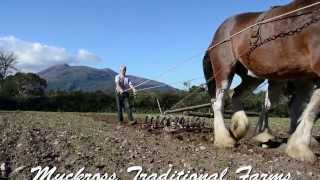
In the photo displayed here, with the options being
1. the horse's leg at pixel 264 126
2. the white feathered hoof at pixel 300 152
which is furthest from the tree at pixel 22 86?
the white feathered hoof at pixel 300 152

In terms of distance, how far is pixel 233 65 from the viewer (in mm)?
10586

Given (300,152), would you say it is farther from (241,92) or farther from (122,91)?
(122,91)

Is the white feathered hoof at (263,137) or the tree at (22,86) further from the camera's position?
the tree at (22,86)

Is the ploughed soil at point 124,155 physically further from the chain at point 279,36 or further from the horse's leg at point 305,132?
the chain at point 279,36

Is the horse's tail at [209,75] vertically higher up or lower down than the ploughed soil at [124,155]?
higher up

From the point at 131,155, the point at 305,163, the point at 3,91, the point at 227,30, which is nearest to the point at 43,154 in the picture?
the point at 131,155

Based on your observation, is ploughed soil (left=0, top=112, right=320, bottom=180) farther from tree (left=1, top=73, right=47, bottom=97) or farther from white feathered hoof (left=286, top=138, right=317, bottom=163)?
tree (left=1, top=73, right=47, bottom=97)

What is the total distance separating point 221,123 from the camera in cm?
1057

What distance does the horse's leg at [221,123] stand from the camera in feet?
33.2

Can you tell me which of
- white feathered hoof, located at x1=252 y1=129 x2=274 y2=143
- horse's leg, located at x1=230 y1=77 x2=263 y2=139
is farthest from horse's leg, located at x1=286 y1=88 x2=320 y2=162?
horse's leg, located at x1=230 y1=77 x2=263 y2=139

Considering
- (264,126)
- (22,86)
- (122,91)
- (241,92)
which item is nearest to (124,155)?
(264,126)

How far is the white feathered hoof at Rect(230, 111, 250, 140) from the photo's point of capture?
34.7 ft

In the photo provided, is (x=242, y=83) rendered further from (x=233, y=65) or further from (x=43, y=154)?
(x=43, y=154)

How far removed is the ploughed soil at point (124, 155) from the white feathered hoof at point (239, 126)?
0.64ft
